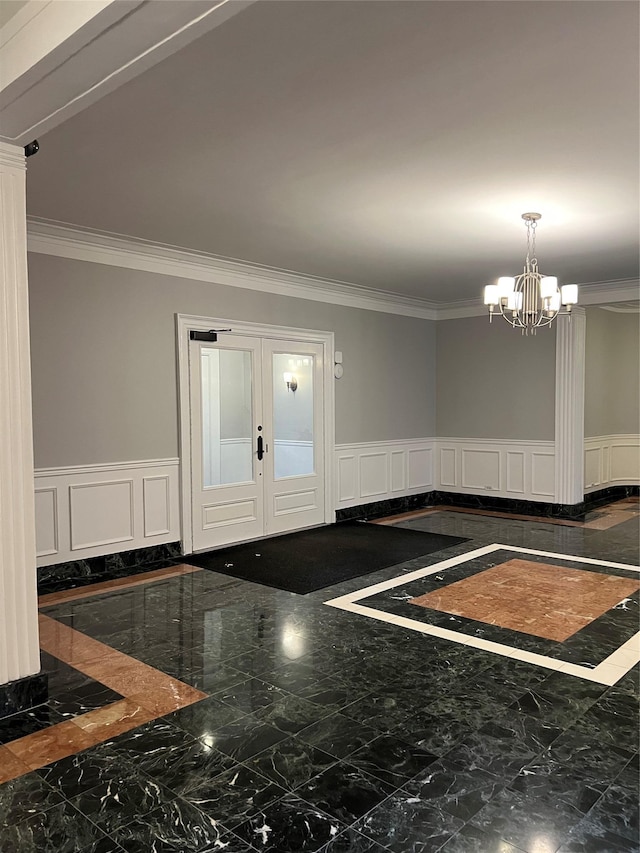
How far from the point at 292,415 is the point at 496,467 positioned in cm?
305

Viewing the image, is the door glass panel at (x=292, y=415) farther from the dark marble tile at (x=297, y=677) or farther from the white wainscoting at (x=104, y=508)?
the dark marble tile at (x=297, y=677)

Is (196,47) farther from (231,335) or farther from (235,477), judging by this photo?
(235,477)

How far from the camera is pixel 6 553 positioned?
2.87 m

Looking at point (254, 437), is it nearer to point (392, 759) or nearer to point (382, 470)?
point (382, 470)

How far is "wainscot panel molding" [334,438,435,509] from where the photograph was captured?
25.2ft

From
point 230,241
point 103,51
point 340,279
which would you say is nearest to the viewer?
point 103,51

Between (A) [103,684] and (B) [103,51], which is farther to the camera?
(A) [103,684]

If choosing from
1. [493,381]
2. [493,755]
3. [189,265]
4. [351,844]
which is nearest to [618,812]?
[493,755]

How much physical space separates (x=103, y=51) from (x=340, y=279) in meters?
5.20

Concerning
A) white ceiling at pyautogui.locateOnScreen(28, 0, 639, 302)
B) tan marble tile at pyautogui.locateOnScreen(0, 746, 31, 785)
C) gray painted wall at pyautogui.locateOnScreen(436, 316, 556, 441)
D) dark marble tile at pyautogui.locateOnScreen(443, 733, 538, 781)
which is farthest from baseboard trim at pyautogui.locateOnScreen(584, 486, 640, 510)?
tan marble tile at pyautogui.locateOnScreen(0, 746, 31, 785)

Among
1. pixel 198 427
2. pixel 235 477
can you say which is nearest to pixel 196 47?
pixel 198 427

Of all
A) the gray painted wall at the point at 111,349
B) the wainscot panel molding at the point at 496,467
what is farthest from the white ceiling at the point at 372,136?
the wainscot panel molding at the point at 496,467

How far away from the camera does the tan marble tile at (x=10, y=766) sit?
2.49m

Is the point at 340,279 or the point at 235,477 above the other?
the point at 340,279
